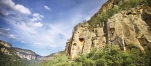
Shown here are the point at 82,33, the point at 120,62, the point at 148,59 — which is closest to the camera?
the point at 148,59

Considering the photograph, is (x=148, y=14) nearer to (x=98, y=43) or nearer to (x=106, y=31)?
(x=106, y=31)

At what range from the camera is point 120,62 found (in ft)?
88.6

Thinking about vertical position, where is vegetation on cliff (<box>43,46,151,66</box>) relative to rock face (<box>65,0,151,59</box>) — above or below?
below

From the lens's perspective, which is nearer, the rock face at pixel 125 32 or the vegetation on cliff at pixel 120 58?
the vegetation on cliff at pixel 120 58

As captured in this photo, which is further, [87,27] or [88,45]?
[87,27]

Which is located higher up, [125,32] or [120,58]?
[125,32]

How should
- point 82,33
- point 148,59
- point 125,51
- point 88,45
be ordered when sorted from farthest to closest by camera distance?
point 82,33 → point 88,45 → point 125,51 → point 148,59

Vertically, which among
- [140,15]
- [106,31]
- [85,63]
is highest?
[140,15]

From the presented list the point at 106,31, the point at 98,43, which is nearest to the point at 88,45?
the point at 98,43

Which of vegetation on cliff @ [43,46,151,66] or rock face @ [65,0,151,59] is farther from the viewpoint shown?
rock face @ [65,0,151,59]

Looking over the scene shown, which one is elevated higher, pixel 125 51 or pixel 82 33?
pixel 82 33

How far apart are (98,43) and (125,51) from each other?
11.6 m

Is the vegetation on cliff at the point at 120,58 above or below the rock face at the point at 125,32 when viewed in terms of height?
below

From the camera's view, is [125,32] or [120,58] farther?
[125,32]
